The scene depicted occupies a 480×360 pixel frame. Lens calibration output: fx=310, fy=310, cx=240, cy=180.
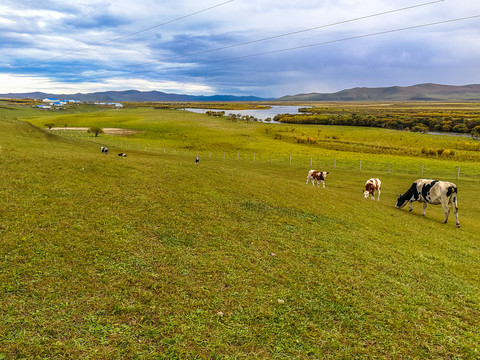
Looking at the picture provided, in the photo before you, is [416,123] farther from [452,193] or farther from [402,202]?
[452,193]

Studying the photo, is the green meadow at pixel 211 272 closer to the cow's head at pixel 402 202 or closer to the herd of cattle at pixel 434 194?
the herd of cattle at pixel 434 194

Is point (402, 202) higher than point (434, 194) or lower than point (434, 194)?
lower

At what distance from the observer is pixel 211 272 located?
376 inches

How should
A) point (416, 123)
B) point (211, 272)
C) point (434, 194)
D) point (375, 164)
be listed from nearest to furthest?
point (211, 272), point (434, 194), point (375, 164), point (416, 123)

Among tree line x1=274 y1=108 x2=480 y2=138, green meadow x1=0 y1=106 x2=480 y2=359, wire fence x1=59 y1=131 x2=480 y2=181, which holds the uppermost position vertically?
tree line x1=274 y1=108 x2=480 y2=138

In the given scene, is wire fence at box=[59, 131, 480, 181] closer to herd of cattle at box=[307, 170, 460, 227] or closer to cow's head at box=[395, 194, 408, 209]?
cow's head at box=[395, 194, 408, 209]

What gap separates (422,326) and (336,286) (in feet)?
7.82

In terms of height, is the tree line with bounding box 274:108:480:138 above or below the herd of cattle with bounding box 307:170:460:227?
above

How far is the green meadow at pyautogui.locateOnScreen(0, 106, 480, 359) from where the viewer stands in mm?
6855

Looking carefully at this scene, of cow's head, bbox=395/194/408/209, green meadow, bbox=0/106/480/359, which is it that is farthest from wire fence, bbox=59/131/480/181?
green meadow, bbox=0/106/480/359

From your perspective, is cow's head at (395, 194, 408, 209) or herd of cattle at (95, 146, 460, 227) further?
cow's head at (395, 194, 408, 209)

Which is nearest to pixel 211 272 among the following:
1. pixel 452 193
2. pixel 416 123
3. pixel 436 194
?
pixel 436 194

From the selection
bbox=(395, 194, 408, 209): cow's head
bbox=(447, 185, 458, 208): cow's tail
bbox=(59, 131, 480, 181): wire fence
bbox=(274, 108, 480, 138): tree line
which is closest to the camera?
bbox=(447, 185, 458, 208): cow's tail

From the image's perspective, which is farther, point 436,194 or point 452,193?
point 436,194
